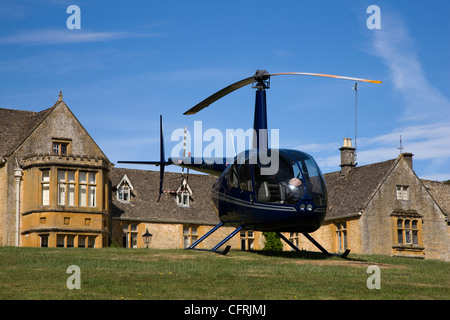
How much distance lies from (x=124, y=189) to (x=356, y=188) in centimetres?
1555

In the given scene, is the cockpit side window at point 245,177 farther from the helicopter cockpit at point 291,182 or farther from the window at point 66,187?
the window at point 66,187

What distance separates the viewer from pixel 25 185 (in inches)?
1495

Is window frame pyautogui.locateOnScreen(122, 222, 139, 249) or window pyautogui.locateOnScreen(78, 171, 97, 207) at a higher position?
window pyautogui.locateOnScreen(78, 171, 97, 207)

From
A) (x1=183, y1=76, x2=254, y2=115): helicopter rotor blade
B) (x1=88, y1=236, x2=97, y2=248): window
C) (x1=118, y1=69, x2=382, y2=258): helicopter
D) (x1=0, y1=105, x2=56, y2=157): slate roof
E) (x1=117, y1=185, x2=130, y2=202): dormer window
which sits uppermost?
(x1=0, y1=105, x2=56, y2=157): slate roof

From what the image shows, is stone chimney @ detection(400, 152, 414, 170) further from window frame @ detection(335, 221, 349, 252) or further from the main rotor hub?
the main rotor hub

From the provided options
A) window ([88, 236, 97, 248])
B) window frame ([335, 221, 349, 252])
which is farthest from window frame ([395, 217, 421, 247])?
window ([88, 236, 97, 248])

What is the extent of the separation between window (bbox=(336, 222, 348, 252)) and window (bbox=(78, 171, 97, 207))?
17265mm

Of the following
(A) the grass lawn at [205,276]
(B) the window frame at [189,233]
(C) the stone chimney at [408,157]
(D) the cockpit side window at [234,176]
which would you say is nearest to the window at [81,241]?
(B) the window frame at [189,233]

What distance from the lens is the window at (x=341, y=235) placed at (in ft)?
153

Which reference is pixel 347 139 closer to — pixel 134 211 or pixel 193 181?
pixel 193 181

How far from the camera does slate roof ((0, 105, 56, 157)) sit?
39.5 m

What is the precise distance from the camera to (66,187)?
122ft

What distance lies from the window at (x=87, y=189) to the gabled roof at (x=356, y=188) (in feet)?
55.2
